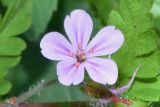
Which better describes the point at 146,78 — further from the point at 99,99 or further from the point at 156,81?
the point at 99,99

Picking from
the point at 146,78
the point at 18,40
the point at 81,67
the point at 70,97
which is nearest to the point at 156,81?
the point at 146,78

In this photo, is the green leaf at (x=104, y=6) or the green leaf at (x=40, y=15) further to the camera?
the green leaf at (x=104, y=6)

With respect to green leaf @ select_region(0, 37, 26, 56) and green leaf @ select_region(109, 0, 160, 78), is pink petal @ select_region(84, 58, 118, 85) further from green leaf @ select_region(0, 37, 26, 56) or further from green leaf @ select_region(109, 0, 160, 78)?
green leaf @ select_region(0, 37, 26, 56)

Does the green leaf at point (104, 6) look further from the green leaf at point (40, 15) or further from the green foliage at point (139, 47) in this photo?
the green foliage at point (139, 47)

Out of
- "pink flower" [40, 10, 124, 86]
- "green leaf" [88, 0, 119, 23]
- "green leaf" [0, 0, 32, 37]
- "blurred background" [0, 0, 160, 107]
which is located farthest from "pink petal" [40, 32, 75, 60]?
"green leaf" [88, 0, 119, 23]

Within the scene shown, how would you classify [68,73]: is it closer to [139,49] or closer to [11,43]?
[139,49]

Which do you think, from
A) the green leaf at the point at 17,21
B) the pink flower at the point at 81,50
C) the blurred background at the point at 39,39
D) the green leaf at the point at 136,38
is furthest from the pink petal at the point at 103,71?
the blurred background at the point at 39,39

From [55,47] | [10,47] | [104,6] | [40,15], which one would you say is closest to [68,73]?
[55,47]
